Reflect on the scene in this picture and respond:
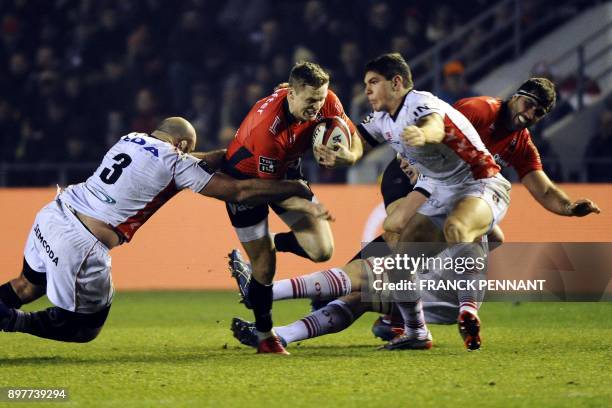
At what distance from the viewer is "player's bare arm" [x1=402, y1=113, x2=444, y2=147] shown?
6504mm

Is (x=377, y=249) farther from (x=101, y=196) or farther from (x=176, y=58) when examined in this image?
(x=176, y=58)

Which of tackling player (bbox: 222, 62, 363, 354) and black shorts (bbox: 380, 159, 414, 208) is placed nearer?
tackling player (bbox: 222, 62, 363, 354)

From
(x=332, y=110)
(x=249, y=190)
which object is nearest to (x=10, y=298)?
(x=249, y=190)

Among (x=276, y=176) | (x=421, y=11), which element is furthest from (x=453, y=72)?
(x=276, y=176)

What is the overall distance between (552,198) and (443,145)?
4.20 feet

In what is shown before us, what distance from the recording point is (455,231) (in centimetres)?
712

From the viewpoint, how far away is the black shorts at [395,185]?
359 inches

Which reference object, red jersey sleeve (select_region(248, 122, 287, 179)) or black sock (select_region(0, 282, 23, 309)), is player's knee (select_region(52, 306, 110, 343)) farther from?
red jersey sleeve (select_region(248, 122, 287, 179))

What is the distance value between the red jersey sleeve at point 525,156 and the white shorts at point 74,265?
3052 millimetres

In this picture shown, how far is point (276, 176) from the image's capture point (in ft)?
25.0

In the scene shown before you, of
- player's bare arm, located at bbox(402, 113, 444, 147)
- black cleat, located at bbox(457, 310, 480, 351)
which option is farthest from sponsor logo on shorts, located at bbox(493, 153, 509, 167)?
black cleat, located at bbox(457, 310, 480, 351)

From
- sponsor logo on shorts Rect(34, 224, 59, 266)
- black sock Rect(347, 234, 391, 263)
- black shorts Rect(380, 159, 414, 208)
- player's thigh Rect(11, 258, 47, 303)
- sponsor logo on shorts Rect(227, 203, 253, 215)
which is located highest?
sponsor logo on shorts Rect(227, 203, 253, 215)

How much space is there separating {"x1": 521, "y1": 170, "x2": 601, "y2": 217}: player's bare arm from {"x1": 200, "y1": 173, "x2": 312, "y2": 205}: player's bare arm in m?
1.95

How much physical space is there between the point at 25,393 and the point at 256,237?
2.23 m
